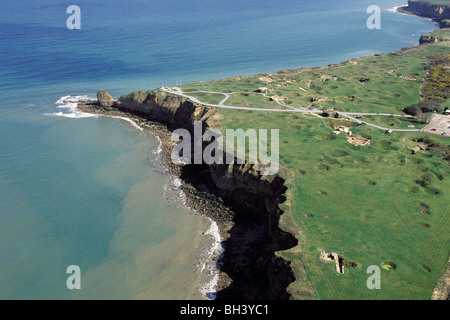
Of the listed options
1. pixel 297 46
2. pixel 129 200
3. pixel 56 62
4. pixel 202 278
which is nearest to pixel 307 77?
pixel 297 46

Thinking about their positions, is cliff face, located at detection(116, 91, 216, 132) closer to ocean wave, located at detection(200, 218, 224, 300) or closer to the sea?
the sea

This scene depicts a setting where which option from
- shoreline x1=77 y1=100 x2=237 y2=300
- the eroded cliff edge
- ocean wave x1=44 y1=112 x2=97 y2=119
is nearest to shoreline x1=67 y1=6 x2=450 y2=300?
shoreline x1=77 y1=100 x2=237 y2=300

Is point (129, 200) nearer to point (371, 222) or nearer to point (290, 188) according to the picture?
point (290, 188)

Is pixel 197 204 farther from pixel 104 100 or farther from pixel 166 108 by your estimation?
pixel 104 100

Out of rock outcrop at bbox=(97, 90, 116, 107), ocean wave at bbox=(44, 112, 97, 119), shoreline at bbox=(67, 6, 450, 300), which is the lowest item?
shoreline at bbox=(67, 6, 450, 300)

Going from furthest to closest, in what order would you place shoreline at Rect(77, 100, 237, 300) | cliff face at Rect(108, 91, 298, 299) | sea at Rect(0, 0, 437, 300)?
1. sea at Rect(0, 0, 437, 300)
2. shoreline at Rect(77, 100, 237, 300)
3. cliff face at Rect(108, 91, 298, 299)

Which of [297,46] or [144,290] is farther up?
[297,46]

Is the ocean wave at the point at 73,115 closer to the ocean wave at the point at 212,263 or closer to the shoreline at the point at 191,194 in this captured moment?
the shoreline at the point at 191,194
